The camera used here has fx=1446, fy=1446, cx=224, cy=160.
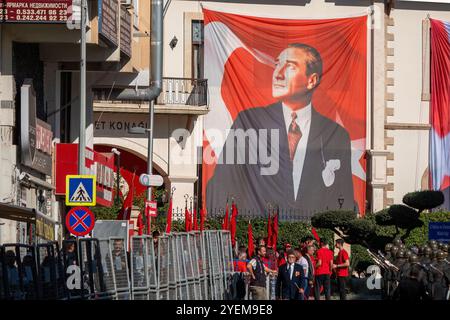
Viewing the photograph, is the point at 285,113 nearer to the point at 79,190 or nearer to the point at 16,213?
the point at 79,190

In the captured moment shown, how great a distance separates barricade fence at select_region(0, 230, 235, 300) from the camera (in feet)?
64.3

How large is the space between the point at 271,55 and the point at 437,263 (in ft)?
82.0

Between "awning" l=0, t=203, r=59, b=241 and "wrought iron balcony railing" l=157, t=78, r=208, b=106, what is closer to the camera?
"awning" l=0, t=203, r=59, b=241

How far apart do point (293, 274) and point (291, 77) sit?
24.1m

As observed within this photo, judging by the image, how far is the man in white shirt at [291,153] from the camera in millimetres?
51312

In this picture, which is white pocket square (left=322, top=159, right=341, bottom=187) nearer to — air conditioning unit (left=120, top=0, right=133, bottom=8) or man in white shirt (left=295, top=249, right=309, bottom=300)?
air conditioning unit (left=120, top=0, right=133, bottom=8)

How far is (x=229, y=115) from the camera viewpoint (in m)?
51.6

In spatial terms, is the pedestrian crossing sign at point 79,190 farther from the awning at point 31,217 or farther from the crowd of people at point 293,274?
the crowd of people at point 293,274

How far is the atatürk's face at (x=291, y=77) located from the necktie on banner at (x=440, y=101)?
15.5 ft

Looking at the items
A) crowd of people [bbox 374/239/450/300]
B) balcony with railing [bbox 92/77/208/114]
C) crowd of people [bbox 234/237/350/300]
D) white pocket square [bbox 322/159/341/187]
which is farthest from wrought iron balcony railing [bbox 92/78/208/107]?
crowd of people [bbox 234/237/350/300]

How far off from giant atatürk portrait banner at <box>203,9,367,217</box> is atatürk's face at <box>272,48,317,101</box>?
0.04 metres

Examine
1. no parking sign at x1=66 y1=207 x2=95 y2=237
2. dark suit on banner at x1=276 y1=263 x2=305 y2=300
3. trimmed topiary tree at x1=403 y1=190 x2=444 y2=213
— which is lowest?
dark suit on banner at x1=276 y1=263 x2=305 y2=300

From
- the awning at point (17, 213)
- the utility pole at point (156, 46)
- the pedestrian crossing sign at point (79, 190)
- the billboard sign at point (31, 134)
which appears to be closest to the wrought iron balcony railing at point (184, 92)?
the utility pole at point (156, 46)
